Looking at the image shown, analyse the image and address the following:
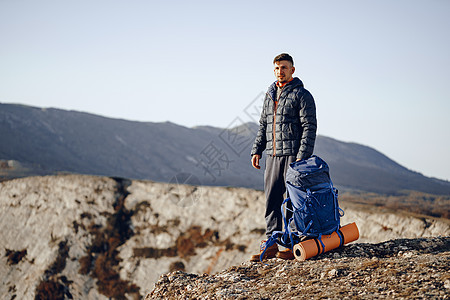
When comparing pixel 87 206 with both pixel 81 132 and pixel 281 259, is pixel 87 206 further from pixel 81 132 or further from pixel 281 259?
pixel 81 132

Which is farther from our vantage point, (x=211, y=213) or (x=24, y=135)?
(x=24, y=135)

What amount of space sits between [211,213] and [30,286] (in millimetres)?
7022

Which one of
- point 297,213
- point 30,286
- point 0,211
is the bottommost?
point 30,286

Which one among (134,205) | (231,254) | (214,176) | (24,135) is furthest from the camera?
(214,176)

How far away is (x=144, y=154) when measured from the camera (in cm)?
7106

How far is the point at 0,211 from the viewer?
56.2 feet

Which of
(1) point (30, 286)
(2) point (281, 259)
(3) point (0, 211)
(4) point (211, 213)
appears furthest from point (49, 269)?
(2) point (281, 259)

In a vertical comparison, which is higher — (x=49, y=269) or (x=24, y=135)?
(x=24, y=135)

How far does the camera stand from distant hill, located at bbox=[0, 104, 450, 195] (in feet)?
192

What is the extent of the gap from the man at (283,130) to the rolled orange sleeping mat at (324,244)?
467 millimetres

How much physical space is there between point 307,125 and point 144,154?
6729cm

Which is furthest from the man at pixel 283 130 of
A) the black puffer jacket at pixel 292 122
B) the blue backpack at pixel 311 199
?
the blue backpack at pixel 311 199

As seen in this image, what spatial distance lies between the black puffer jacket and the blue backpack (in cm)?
27

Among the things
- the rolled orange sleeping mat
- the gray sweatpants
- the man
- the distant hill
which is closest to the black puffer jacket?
the man
